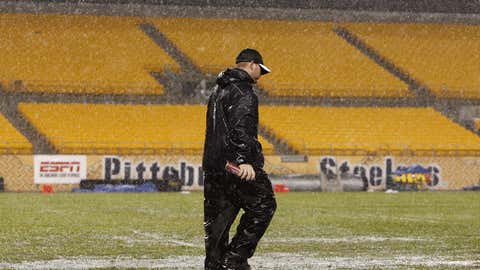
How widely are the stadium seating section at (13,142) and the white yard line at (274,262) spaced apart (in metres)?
22.8

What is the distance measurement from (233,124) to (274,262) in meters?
2.85

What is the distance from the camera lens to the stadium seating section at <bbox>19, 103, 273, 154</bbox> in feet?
108

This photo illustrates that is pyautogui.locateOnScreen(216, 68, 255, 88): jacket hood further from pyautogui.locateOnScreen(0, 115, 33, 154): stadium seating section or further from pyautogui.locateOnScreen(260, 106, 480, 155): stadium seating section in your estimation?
pyautogui.locateOnScreen(260, 106, 480, 155): stadium seating section

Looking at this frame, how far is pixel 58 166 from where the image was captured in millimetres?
29500

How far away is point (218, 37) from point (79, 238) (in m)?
30.6

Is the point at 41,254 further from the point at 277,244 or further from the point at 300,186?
the point at 300,186

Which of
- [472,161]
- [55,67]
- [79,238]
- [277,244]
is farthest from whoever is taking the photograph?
[55,67]

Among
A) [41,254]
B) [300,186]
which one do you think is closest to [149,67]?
[300,186]

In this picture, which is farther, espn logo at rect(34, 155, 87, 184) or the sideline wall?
espn logo at rect(34, 155, 87, 184)

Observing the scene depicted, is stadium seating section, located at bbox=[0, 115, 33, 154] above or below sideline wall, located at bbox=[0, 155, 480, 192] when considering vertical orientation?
above

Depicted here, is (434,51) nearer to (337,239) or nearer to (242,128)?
(337,239)

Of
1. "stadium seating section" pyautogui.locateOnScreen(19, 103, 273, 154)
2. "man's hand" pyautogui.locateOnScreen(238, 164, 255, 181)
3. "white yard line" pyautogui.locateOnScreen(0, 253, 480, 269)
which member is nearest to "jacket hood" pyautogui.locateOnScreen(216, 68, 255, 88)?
"man's hand" pyautogui.locateOnScreen(238, 164, 255, 181)

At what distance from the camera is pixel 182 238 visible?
40.2ft

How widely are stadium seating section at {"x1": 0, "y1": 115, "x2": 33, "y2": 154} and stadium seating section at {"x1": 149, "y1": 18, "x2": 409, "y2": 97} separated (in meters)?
9.67
